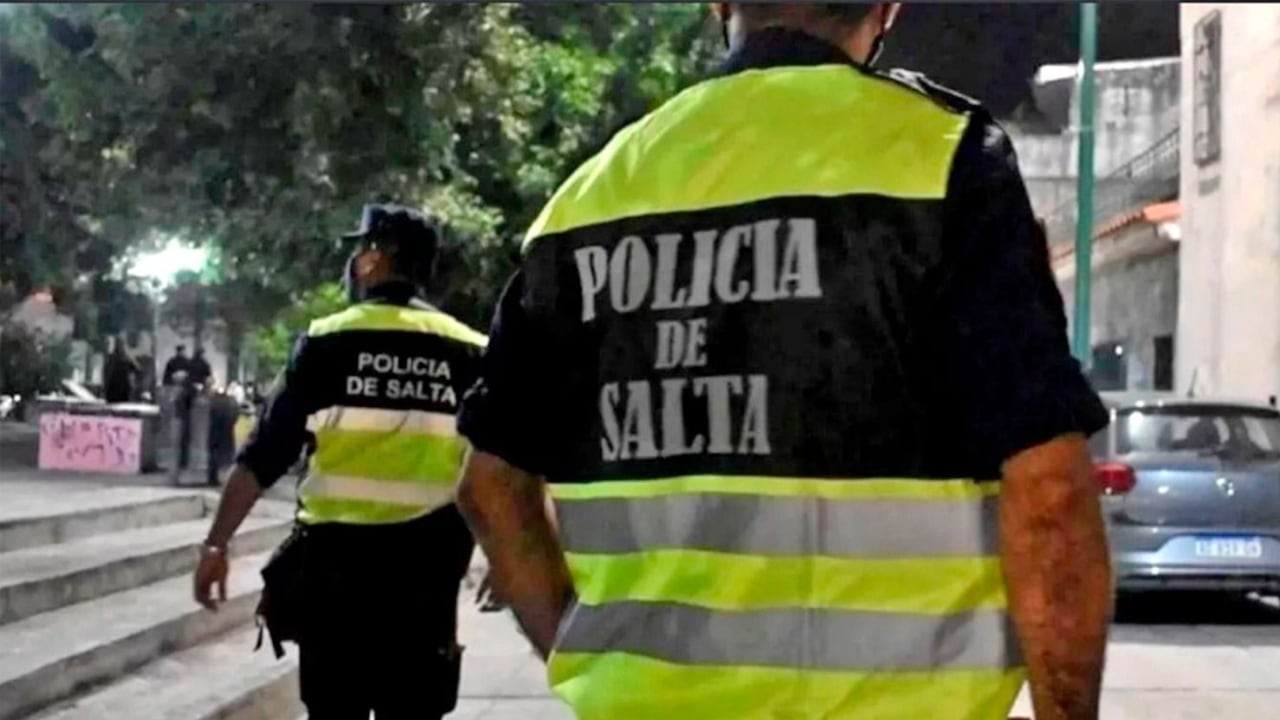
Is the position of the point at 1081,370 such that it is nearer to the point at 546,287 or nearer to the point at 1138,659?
the point at 546,287

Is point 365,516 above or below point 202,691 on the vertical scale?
above

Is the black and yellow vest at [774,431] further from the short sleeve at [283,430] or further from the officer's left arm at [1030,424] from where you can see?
the short sleeve at [283,430]

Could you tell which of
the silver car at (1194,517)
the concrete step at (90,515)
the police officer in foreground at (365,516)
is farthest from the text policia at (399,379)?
the silver car at (1194,517)

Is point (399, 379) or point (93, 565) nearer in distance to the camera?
point (399, 379)

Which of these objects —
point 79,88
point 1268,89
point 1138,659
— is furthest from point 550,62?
point 1138,659

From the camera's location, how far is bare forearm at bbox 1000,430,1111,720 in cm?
Answer: 184

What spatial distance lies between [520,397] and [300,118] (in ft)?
44.5

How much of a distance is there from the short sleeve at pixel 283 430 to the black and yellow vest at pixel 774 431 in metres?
2.66

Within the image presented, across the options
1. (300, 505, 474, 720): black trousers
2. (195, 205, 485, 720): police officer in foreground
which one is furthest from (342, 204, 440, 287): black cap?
(300, 505, 474, 720): black trousers

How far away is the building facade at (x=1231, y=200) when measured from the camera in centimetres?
1953

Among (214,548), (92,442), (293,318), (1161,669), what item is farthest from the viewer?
(293,318)

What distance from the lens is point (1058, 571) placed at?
1844 millimetres

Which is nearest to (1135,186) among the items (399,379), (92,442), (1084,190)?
(1084,190)

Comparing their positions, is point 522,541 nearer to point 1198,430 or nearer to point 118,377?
point 1198,430
